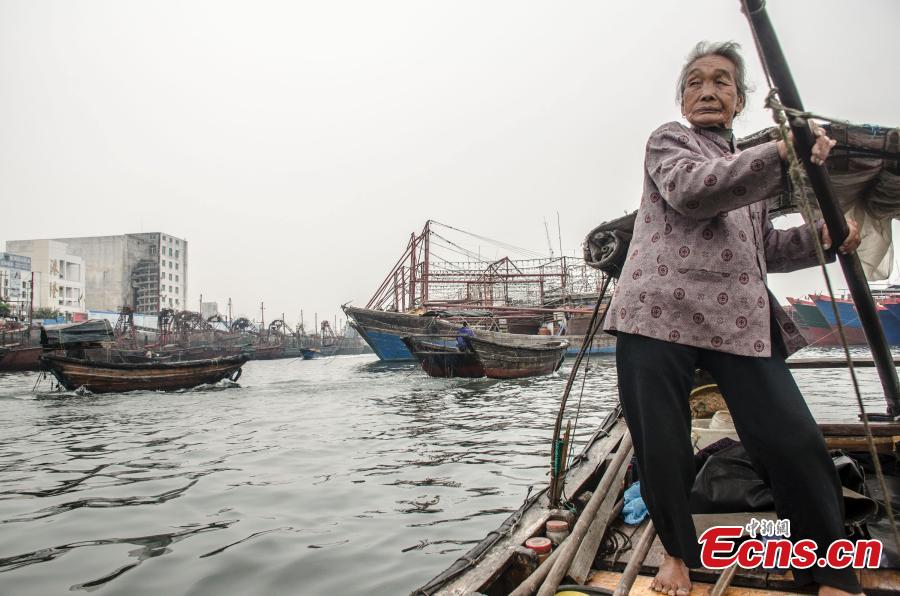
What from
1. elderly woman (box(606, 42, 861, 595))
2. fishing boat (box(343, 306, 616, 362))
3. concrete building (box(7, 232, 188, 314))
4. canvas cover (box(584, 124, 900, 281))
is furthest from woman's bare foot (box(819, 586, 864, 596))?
concrete building (box(7, 232, 188, 314))

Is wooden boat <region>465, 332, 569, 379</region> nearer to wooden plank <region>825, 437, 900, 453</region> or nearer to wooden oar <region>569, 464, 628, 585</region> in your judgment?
wooden oar <region>569, 464, 628, 585</region>

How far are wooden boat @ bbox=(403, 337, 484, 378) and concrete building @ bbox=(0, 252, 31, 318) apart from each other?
42.1m

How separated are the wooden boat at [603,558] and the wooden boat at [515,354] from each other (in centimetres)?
1387

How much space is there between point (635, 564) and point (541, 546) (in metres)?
0.45

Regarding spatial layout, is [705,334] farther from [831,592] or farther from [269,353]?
[269,353]

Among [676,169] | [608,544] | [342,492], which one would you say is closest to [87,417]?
[342,492]

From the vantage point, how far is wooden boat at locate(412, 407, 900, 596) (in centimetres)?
168

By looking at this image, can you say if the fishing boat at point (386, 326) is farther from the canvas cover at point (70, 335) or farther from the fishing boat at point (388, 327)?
the canvas cover at point (70, 335)

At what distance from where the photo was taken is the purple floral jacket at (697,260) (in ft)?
4.82

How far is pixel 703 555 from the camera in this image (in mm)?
1732

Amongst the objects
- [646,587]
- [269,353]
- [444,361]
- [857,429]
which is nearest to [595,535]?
[646,587]

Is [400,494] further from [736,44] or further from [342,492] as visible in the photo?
[736,44]

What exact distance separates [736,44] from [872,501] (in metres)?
1.61

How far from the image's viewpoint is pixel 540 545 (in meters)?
2.16
